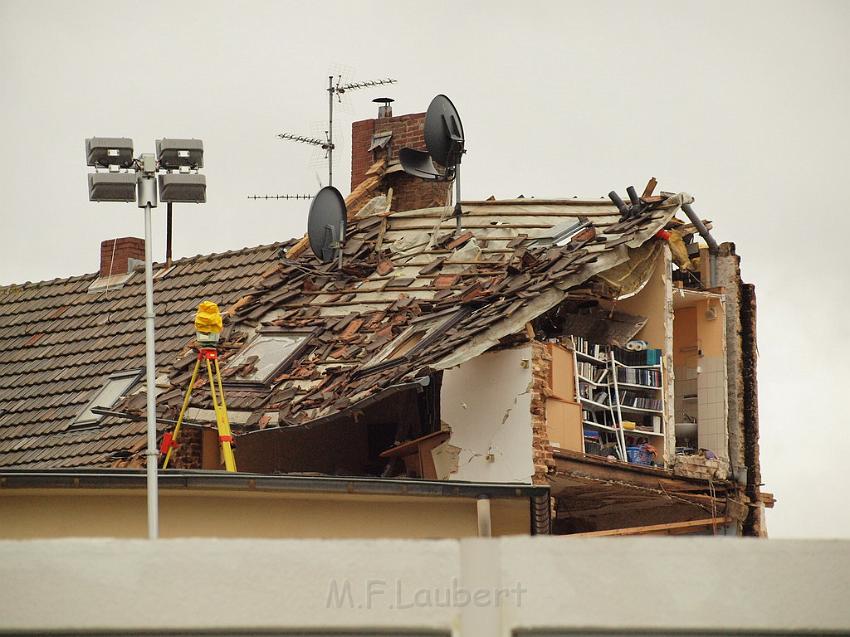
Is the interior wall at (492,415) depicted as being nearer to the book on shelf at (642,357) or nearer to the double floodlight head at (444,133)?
the book on shelf at (642,357)

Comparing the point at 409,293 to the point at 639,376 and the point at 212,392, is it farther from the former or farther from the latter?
the point at 212,392

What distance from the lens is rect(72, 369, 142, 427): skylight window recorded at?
2342cm

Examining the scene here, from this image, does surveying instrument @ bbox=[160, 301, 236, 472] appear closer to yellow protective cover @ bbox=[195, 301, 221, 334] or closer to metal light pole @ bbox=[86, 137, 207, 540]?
yellow protective cover @ bbox=[195, 301, 221, 334]

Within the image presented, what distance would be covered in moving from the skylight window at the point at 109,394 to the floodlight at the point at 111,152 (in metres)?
7.55

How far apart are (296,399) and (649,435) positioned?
495 cm

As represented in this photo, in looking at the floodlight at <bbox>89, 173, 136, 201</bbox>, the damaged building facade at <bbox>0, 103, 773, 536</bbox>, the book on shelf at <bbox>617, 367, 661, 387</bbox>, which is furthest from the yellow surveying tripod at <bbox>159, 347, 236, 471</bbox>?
the book on shelf at <bbox>617, 367, 661, 387</bbox>

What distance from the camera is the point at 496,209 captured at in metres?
23.7

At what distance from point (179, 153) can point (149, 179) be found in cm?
51

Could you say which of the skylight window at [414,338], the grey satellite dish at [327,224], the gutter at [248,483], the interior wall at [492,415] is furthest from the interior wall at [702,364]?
the gutter at [248,483]

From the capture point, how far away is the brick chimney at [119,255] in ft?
95.9

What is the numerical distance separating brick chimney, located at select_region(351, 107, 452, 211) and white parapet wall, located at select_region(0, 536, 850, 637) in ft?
56.1

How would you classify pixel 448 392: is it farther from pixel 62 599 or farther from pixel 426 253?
pixel 62 599

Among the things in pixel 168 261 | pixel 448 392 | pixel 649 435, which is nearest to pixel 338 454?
pixel 448 392

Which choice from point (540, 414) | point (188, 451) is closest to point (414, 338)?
point (540, 414)
